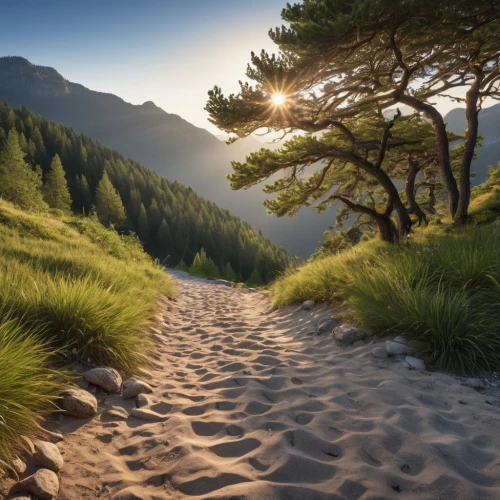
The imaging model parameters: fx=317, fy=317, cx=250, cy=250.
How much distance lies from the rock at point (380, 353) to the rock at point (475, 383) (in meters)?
0.85

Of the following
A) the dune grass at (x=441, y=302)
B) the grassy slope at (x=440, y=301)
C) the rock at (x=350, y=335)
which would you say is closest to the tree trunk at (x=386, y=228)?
the grassy slope at (x=440, y=301)

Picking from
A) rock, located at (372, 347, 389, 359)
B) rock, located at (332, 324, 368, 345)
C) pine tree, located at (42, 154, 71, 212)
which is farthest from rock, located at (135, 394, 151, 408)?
pine tree, located at (42, 154, 71, 212)

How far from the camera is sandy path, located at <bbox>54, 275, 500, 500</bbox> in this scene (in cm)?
183

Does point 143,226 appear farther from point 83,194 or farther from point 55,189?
point 55,189

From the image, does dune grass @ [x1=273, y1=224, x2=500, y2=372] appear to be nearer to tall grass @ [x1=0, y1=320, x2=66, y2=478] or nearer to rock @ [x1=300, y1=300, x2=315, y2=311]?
rock @ [x1=300, y1=300, x2=315, y2=311]

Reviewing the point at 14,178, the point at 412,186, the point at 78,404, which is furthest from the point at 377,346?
the point at 14,178

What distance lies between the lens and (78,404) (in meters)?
2.56

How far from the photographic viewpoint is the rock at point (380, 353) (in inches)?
150

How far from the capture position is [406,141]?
450 inches

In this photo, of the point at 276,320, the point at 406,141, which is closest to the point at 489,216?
the point at 406,141

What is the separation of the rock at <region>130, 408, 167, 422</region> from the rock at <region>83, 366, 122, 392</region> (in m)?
0.38

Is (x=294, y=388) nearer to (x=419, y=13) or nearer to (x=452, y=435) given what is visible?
(x=452, y=435)

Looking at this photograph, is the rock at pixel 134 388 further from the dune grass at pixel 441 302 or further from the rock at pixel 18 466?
the dune grass at pixel 441 302

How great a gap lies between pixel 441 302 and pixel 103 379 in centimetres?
377
